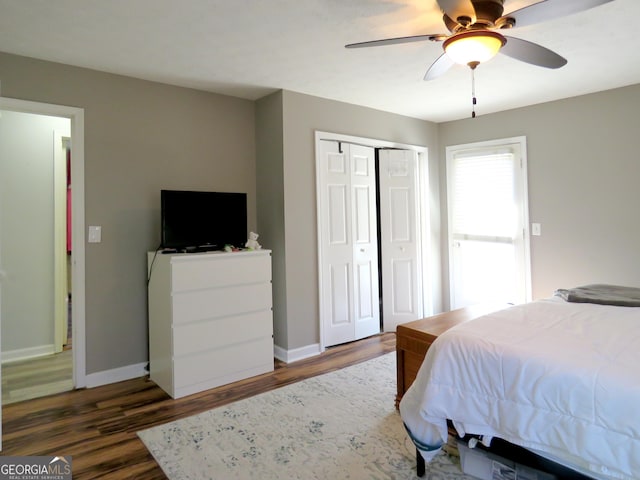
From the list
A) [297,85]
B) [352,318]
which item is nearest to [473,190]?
[352,318]

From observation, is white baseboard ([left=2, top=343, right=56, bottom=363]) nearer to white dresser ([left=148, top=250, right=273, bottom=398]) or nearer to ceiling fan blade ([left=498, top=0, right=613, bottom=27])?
white dresser ([left=148, top=250, right=273, bottom=398])

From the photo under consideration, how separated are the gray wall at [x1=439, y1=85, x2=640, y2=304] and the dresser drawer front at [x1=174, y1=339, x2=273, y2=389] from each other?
9.58 ft

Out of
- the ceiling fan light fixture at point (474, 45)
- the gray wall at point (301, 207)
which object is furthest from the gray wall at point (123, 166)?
the ceiling fan light fixture at point (474, 45)

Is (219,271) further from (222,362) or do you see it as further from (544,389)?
(544,389)

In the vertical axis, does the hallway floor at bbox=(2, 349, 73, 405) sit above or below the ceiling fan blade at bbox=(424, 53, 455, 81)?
below

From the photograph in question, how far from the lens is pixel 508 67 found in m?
3.09

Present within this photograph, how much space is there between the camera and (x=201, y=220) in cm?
317

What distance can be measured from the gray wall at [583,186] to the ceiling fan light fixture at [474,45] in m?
2.46

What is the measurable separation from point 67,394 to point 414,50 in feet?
11.5

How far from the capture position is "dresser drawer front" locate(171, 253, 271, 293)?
2.84m

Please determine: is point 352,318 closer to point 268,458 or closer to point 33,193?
point 268,458

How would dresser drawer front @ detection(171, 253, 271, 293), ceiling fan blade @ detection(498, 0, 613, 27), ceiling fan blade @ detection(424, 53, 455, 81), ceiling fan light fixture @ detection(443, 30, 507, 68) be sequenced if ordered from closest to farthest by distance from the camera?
ceiling fan blade @ detection(498, 0, 613, 27)
ceiling fan light fixture @ detection(443, 30, 507, 68)
ceiling fan blade @ detection(424, 53, 455, 81)
dresser drawer front @ detection(171, 253, 271, 293)

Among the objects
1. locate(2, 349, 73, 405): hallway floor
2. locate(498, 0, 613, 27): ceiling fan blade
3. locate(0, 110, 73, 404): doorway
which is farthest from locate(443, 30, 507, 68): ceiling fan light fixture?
locate(0, 110, 73, 404): doorway

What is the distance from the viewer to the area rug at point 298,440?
1.96 metres
